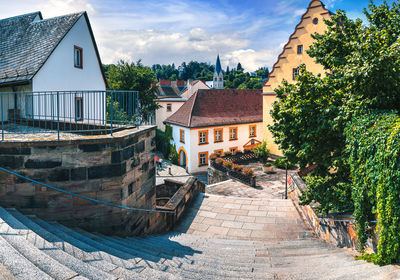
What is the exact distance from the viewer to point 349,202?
25.3 ft

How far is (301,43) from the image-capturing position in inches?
984

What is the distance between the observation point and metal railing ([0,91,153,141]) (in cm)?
A: 759

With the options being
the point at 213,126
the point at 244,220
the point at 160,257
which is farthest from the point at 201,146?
the point at 160,257

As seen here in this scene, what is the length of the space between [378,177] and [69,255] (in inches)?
218

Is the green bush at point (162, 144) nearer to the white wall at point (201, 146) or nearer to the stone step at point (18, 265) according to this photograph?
the white wall at point (201, 146)

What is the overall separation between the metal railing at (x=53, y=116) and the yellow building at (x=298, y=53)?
14936 millimetres

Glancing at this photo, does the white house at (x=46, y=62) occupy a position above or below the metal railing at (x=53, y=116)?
above

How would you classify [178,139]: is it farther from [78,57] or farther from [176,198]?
[176,198]

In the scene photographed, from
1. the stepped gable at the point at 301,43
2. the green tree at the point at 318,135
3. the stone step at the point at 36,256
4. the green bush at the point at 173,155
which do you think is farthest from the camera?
the green bush at the point at 173,155

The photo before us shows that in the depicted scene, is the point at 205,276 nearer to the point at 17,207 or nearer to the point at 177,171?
the point at 17,207

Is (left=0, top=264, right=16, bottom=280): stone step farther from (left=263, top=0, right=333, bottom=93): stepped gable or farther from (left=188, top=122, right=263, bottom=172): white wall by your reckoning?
(left=188, top=122, right=263, bottom=172): white wall

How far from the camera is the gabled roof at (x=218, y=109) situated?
32.6 m

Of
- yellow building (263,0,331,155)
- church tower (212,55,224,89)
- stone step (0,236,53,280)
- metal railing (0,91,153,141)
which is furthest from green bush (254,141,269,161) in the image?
church tower (212,55,224,89)

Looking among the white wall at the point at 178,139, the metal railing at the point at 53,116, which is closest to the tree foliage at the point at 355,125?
the metal railing at the point at 53,116
